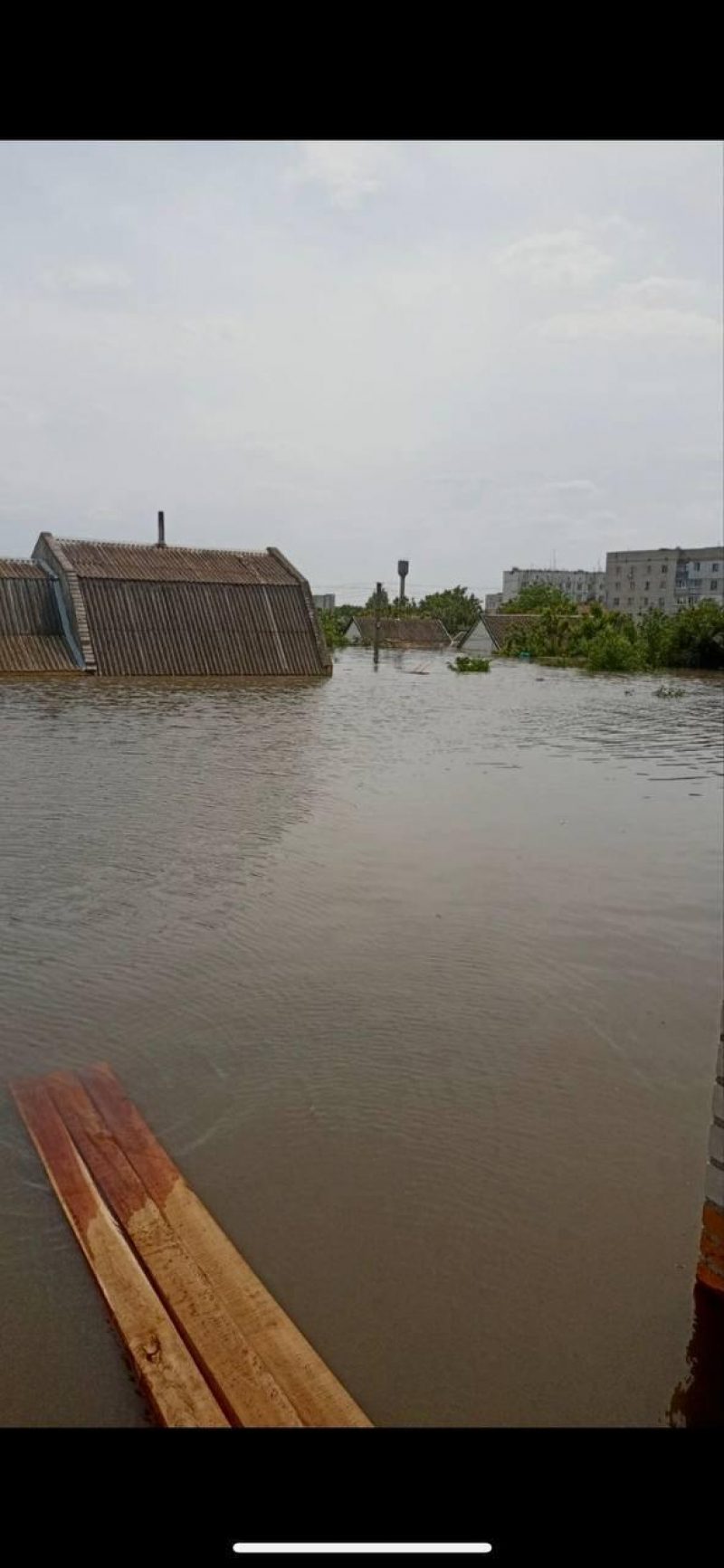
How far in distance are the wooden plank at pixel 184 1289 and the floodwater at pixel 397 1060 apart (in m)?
0.18

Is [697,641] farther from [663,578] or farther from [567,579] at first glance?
[567,579]

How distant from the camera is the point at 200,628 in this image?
22844 millimetres

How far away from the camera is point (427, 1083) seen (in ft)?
12.6

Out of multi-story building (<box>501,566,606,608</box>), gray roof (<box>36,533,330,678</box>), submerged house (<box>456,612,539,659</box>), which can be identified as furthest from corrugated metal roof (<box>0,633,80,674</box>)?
multi-story building (<box>501,566,606,608</box>)

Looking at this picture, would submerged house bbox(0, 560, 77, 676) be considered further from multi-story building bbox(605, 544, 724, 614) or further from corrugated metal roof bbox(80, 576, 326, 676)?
multi-story building bbox(605, 544, 724, 614)

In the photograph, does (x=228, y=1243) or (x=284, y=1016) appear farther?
(x=284, y=1016)

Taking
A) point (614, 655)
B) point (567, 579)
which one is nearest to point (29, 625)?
point (614, 655)

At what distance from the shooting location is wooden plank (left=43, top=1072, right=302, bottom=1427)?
7.09 feet

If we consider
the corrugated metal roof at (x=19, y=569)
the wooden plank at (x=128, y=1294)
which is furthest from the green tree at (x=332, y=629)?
the wooden plank at (x=128, y=1294)

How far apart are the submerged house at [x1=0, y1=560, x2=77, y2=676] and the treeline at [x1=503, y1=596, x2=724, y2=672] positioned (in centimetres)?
2004
